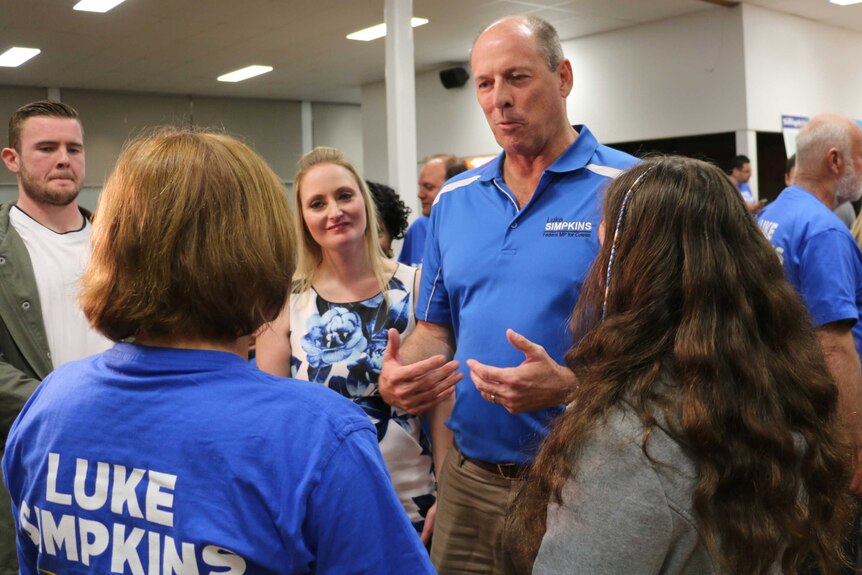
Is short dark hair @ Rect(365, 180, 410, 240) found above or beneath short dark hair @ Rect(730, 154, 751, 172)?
beneath

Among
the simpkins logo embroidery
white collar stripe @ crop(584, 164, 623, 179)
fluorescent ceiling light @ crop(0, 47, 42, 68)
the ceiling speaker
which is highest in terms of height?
fluorescent ceiling light @ crop(0, 47, 42, 68)

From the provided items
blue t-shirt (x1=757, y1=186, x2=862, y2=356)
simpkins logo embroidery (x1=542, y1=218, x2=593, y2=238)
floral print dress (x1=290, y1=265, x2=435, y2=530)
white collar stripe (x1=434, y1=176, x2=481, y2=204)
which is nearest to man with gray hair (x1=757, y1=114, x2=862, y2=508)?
blue t-shirt (x1=757, y1=186, x2=862, y2=356)

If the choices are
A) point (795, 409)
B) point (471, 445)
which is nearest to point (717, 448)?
point (795, 409)

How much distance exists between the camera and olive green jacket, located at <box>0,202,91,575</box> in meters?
2.10

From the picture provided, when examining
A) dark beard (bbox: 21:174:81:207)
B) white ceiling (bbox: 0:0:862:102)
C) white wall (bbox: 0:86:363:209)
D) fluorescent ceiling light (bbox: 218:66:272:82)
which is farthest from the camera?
white wall (bbox: 0:86:363:209)

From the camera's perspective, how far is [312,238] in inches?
96.2

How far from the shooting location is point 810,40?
28.3 feet

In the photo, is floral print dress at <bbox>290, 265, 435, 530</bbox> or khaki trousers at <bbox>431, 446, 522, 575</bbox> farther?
floral print dress at <bbox>290, 265, 435, 530</bbox>

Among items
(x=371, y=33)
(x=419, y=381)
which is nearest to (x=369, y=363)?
(x=419, y=381)

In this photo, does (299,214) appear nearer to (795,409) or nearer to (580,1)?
(795,409)

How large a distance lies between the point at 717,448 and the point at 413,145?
5768mm

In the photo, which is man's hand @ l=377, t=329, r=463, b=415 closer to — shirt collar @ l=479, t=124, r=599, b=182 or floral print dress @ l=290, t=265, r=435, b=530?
floral print dress @ l=290, t=265, r=435, b=530

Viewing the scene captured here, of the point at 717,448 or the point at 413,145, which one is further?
the point at 413,145

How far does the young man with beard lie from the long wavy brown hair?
150 centimetres
